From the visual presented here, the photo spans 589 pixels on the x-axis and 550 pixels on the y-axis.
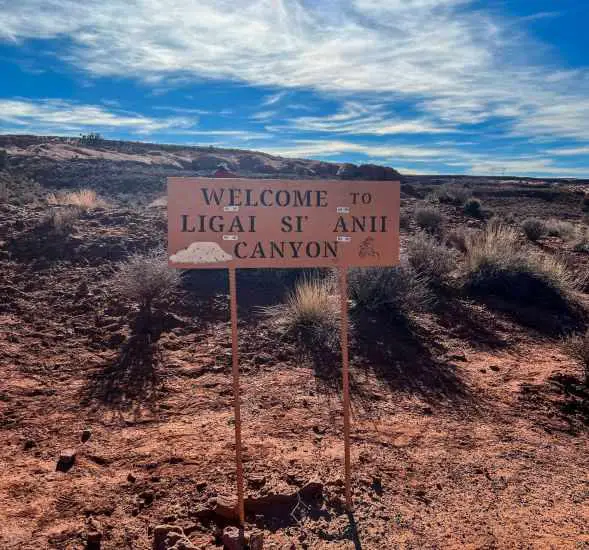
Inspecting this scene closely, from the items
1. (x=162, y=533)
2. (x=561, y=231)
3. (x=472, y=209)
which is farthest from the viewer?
(x=472, y=209)

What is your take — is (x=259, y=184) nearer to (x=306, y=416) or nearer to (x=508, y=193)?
(x=306, y=416)

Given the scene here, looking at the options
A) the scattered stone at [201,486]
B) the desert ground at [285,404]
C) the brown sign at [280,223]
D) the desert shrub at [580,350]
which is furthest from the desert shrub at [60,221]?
the desert shrub at [580,350]

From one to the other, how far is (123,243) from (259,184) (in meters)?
6.37

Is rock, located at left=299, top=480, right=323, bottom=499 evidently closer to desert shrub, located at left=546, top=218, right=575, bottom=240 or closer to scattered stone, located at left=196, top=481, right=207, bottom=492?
scattered stone, located at left=196, top=481, right=207, bottom=492

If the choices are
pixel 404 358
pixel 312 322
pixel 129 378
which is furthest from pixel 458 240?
pixel 129 378

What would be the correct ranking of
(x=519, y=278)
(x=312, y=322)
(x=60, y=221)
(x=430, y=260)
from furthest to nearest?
(x=60, y=221) → (x=430, y=260) → (x=519, y=278) → (x=312, y=322)

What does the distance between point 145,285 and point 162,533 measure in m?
4.52

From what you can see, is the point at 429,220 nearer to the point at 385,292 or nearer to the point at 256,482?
the point at 385,292

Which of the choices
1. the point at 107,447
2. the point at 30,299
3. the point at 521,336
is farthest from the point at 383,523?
the point at 30,299

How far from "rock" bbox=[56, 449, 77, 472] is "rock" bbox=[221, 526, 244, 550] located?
1425mm

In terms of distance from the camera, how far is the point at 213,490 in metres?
3.68

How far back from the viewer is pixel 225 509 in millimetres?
3420

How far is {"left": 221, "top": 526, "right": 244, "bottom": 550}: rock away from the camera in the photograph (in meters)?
3.07

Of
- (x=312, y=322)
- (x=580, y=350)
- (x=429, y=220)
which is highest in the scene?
(x=429, y=220)
